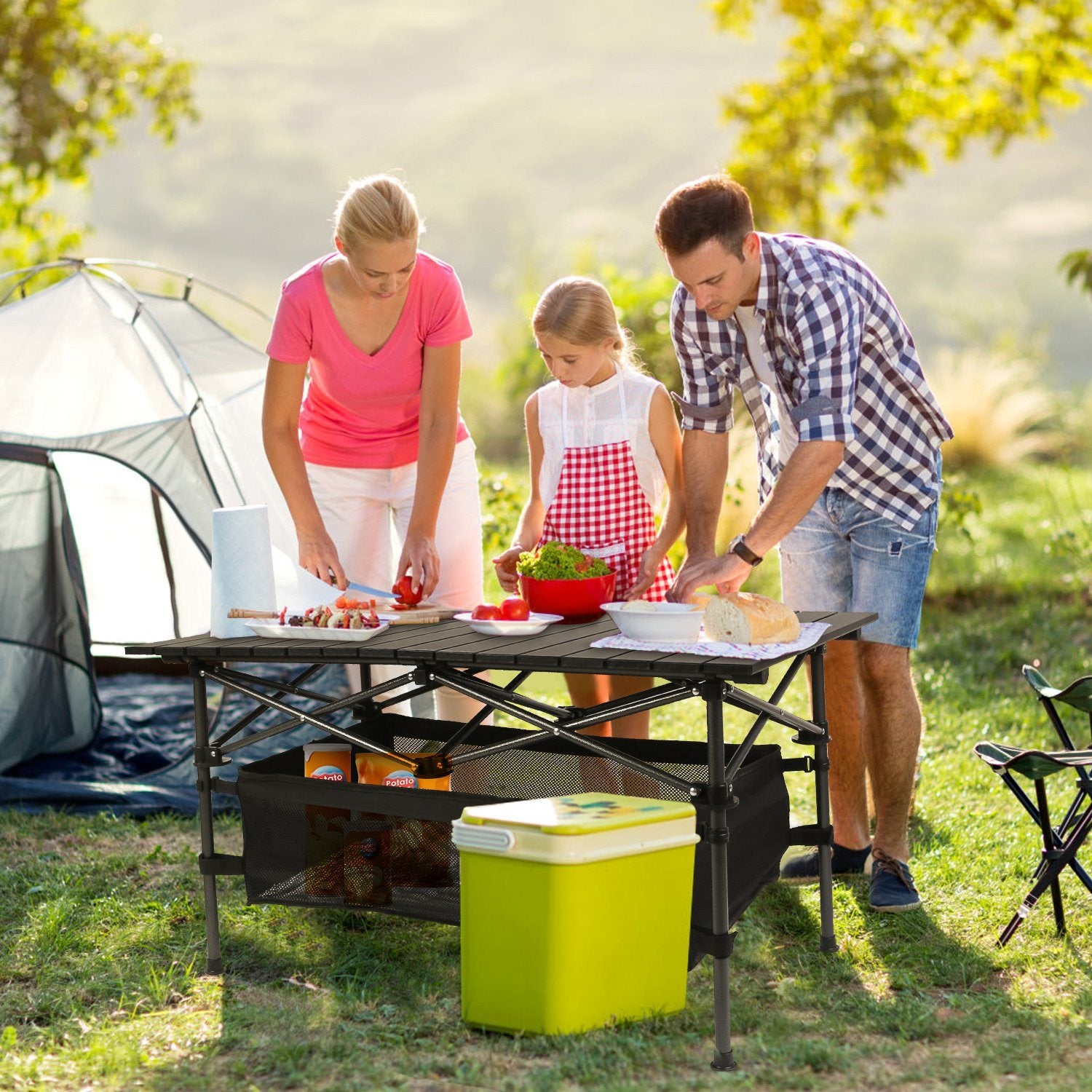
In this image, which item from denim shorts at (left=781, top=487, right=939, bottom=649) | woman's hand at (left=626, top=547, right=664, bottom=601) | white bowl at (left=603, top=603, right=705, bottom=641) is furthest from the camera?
woman's hand at (left=626, top=547, right=664, bottom=601)

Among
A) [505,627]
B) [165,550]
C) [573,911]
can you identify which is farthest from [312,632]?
[165,550]

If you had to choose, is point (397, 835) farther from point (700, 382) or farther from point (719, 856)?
point (700, 382)

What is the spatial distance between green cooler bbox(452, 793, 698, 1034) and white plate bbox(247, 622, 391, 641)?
48 cm

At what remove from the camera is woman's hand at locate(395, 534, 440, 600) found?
3316mm

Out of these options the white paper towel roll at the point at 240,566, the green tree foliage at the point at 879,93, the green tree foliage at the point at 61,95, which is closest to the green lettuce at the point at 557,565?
the white paper towel roll at the point at 240,566

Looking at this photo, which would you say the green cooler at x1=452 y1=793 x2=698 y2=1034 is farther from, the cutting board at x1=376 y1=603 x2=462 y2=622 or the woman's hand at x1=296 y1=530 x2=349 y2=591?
the woman's hand at x1=296 y1=530 x2=349 y2=591

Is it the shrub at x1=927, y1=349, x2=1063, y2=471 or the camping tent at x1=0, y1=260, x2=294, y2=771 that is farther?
the shrub at x1=927, y1=349, x2=1063, y2=471

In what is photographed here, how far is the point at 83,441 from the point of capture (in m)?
4.41

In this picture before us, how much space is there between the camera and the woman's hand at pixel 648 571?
3.37m

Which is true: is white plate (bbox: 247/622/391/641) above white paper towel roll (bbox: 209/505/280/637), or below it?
below

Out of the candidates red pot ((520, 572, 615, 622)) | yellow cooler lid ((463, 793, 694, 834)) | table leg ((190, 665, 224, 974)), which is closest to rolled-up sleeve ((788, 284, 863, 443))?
red pot ((520, 572, 615, 622))

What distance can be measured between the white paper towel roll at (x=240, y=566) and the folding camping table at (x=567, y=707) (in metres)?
0.09

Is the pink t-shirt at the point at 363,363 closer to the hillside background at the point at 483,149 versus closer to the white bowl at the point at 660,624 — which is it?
the white bowl at the point at 660,624

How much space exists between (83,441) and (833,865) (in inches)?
109
